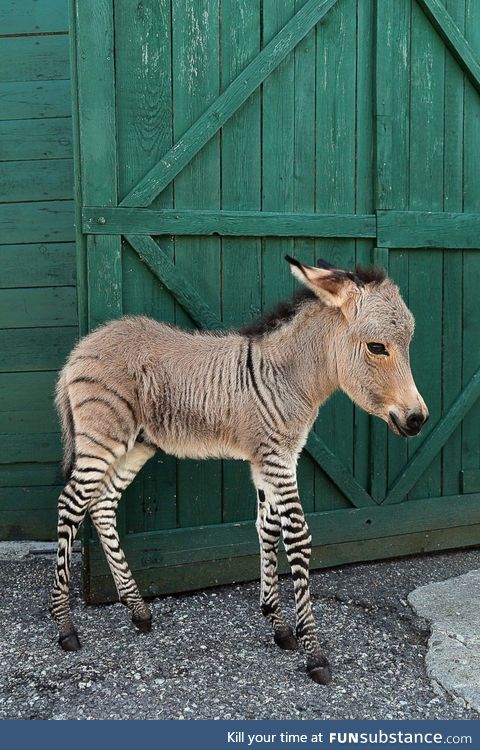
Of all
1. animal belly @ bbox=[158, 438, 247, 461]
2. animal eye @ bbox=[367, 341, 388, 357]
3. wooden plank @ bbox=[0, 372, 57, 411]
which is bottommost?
animal belly @ bbox=[158, 438, 247, 461]

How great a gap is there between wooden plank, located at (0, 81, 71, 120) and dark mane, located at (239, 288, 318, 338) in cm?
243

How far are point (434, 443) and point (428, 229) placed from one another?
1.56 m

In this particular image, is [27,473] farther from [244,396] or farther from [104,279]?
[244,396]

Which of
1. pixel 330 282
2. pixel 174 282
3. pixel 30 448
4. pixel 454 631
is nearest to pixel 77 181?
pixel 174 282

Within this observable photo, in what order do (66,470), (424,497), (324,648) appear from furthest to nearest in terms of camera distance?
(424,497)
(66,470)
(324,648)

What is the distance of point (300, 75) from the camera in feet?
16.0

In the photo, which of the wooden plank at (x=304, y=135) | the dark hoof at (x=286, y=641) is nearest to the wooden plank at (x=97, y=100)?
the wooden plank at (x=304, y=135)

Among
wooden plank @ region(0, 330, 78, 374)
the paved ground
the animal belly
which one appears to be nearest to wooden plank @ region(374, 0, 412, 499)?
the paved ground

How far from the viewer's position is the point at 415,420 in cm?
369

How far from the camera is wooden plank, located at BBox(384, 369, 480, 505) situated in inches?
212

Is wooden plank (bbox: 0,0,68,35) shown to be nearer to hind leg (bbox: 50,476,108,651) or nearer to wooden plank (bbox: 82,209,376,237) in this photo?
wooden plank (bbox: 82,209,376,237)

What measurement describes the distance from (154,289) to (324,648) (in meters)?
2.37

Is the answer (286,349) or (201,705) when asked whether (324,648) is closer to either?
(201,705)

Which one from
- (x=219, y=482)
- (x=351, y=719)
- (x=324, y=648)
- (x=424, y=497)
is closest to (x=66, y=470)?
(x=219, y=482)
